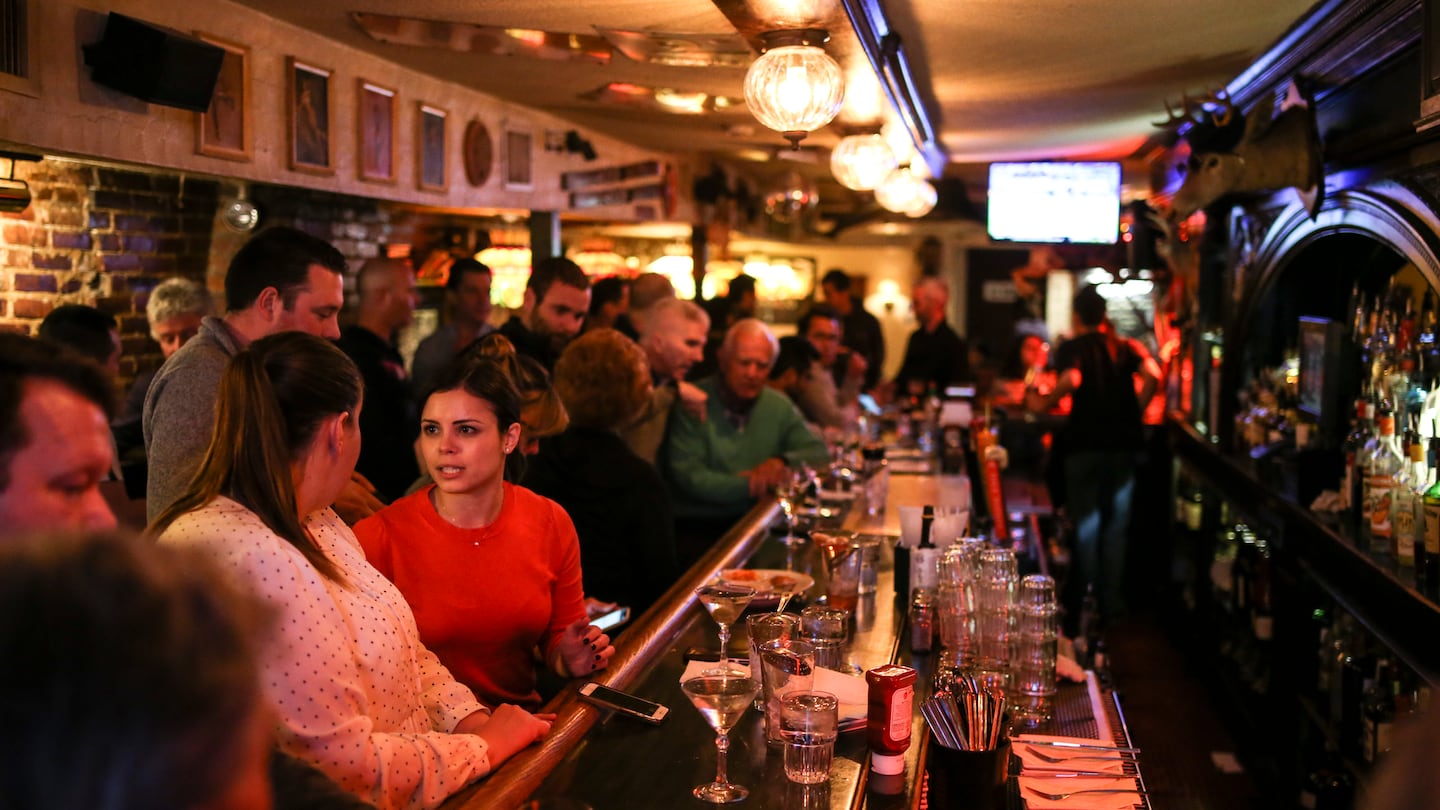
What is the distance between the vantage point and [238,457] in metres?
1.89

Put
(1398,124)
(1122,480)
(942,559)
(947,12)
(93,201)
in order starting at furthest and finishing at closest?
1. (1122,480)
2. (93,201)
3. (947,12)
4. (1398,124)
5. (942,559)

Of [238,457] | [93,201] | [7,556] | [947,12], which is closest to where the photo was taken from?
[7,556]

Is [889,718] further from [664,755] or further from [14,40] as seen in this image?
[14,40]

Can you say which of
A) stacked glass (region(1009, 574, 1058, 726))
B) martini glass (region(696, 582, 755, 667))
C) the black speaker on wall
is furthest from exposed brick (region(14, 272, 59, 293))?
stacked glass (region(1009, 574, 1058, 726))

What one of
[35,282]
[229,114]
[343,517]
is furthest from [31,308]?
[343,517]

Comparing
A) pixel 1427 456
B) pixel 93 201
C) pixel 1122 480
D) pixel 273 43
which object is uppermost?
pixel 273 43

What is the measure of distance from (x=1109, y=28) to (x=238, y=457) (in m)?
3.95

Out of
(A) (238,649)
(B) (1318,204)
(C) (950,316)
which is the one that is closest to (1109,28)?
(B) (1318,204)

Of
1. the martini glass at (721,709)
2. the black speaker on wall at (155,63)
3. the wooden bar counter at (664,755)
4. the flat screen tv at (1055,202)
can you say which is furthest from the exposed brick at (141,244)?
the flat screen tv at (1055,202)

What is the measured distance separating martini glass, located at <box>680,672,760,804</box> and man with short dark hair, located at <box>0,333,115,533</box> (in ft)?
3.12

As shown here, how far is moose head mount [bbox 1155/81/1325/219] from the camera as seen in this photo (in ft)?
15.0

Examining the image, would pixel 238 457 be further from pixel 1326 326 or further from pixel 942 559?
pixel 1326 326

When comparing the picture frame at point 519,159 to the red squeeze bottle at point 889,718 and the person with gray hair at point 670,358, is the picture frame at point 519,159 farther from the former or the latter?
the red squeeze bottle at point 889,718

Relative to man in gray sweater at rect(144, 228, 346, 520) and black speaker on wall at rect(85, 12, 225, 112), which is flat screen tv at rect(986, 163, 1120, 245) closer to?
black speaker on wall at rect(85, 12, 225, 112)
